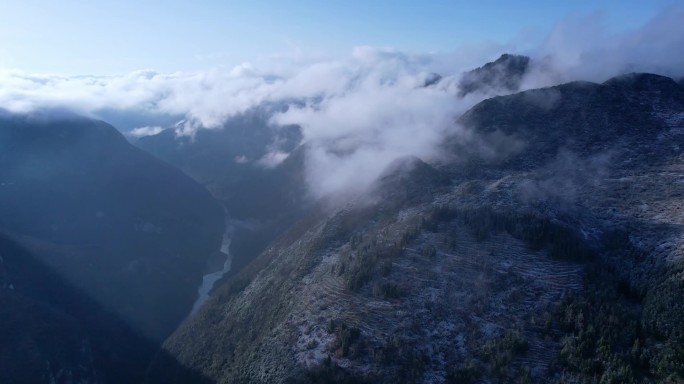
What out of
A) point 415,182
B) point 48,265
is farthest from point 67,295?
point 415,182

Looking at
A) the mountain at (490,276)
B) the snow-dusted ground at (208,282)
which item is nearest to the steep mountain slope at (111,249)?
the snow-dusted ground at (208,282)

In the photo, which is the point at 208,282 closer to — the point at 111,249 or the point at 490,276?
the point at 111,249

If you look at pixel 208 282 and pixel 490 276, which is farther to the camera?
pixel 208 282

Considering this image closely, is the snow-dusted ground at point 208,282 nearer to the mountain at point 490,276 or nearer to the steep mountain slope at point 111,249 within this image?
the steep mountain slope at point 111,249

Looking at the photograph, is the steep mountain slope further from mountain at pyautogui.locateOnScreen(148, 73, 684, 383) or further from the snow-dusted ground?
mountain at pyautogui.locateOnScreen(148, 73, 684, 383)

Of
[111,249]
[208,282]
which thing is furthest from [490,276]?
[111,249]

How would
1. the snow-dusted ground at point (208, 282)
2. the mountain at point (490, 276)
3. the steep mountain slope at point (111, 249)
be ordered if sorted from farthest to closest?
the snow-dusted ground at point (208, 282)
the steep mountain slope at point (111, 249)
the mountain at point (490, 276)

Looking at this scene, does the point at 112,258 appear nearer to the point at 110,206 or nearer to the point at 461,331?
the point at 110,206

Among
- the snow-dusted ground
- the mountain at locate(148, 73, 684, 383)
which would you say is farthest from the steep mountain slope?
the mountain at locate(148, 73, 684, 383)
